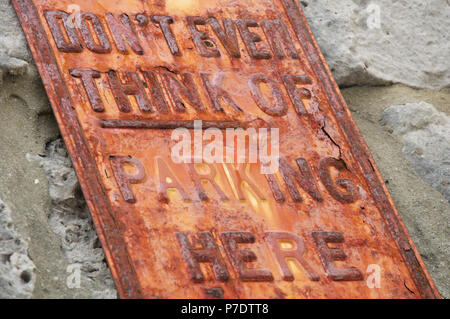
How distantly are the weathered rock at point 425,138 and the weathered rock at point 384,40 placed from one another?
5.6 inches

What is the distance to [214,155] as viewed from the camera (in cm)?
238

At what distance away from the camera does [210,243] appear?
2193 millimetres

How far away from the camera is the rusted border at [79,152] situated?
2.08m

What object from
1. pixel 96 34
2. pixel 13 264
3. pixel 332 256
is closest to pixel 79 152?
pixel 13 264

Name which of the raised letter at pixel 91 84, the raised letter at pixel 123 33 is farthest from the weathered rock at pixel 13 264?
the raised letter at pixel 123 33

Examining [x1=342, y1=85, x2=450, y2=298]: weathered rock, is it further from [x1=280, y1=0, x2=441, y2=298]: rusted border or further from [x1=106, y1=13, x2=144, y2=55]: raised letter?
[x1=106, y1=13, x2=144, y2=55]: raised letter

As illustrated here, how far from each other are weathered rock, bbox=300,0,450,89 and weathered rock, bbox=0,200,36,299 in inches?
47.7

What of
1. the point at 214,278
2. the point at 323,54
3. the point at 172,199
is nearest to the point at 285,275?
the point at 214,278

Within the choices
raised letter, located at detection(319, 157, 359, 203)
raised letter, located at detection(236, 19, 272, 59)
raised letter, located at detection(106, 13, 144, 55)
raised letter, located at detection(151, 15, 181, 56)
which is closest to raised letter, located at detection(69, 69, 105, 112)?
raised letter, located at detection(106, 13, 144, 55)

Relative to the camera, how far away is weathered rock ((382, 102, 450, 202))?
2.70 m

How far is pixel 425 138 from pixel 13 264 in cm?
135

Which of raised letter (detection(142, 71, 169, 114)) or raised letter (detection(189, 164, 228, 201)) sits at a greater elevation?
raised letter (detection(142, 71, 169, 114))

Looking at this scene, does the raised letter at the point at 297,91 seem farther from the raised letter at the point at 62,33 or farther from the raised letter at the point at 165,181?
the raised letter at the point at 62,33

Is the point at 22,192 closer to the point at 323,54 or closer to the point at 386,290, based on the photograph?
the point at 386,290
